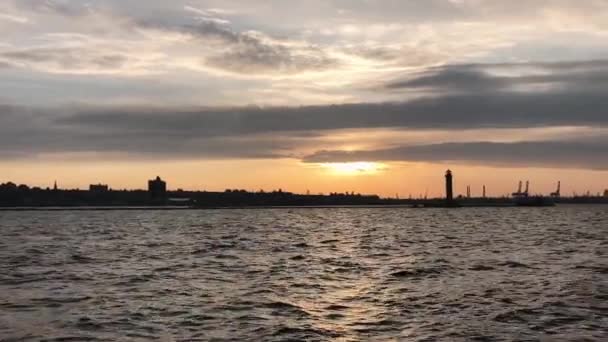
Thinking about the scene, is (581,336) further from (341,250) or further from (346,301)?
(341,250)

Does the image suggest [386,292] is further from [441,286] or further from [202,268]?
[202,268]

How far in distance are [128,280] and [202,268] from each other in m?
6.61

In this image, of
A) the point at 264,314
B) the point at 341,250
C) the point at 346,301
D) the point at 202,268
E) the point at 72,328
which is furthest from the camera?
the point at 341,250

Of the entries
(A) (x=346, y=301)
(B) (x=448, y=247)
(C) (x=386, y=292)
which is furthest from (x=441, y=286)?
(B) (x=448, y=247)

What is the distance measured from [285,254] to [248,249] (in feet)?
20.3

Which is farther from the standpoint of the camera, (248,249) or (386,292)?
(248,249)

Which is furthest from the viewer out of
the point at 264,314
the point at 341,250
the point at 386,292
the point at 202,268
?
the point at 341,250

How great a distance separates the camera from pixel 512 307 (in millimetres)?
25469

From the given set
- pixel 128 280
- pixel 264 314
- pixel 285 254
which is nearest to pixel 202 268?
pixel 128 280

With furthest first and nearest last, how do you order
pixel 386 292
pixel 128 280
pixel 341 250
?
pixel 341 250 < pixel 128 280 < pixel 386 292

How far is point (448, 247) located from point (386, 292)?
93.4 ft

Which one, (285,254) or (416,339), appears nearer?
(416,339)

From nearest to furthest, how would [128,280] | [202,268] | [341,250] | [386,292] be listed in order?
[386,292], [128,280], [202,268], [341,250]

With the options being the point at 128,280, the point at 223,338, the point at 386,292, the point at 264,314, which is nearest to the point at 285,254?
the point at 128,280
